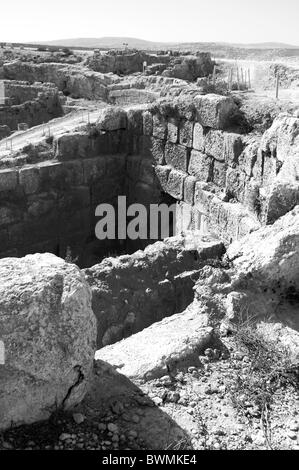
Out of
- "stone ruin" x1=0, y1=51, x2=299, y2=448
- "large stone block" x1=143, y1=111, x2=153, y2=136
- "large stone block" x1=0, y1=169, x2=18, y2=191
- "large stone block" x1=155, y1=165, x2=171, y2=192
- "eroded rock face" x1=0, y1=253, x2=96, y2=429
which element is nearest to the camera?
"eroded rock face" x1=0, y1=253, x2=96, y2=429

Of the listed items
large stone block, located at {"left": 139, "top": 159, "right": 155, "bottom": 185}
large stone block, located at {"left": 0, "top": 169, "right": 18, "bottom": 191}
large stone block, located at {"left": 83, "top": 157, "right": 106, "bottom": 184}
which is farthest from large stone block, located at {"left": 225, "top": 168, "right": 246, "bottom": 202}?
large stone block, located at {"left": 0, "top": 169, "right": 18, "bottom": 191}

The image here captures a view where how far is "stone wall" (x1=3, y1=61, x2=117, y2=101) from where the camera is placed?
28141mm

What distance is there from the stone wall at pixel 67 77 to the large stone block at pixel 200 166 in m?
16.4

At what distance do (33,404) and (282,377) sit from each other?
2.34 meters

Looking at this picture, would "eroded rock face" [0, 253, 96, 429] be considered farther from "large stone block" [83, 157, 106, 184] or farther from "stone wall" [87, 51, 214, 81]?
"stone wall" [87, 51, 214, 81]

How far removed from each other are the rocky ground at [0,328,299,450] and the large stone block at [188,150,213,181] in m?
6.41

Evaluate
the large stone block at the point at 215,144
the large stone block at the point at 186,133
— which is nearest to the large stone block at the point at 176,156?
the large stone block at the point at 186,133

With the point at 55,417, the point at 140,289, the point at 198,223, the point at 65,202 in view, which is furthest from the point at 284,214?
the point at 65,202

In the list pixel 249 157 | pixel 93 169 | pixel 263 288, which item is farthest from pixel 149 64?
pixel 263 288

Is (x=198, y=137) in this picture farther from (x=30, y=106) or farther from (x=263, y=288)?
(x=30, y=106)

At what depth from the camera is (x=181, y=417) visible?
15.2ft

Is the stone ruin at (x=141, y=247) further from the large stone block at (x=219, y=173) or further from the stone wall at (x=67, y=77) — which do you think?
the stone wall at (x=67, y=77)

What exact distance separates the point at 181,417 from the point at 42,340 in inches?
56.3

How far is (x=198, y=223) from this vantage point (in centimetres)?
1135
